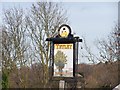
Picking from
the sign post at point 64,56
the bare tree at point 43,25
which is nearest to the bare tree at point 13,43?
the bare tree at point 43,25

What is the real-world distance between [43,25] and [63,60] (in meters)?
4.09

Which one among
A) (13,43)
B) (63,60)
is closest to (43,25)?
(13,43)

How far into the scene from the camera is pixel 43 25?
12508 mm

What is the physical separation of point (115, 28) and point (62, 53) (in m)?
4.55

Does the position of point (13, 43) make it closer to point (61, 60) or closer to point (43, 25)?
point (43, 25)

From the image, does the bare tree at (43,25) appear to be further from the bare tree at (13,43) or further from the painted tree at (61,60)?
the painted tree at (61,60)

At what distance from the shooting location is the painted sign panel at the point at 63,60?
8.59 meters

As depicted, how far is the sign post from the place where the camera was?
28.2ft

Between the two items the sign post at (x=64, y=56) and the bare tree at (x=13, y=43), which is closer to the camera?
the sign post at (x=64, y=56)

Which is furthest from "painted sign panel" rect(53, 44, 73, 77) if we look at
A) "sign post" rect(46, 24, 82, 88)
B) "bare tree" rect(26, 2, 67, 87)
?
"bare tree" rect(26, 2, 67, 87)

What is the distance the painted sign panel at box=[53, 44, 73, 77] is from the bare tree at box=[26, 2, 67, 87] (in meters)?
3.55

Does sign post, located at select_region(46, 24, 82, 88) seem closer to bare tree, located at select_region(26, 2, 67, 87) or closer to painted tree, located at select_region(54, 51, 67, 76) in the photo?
→ painted tree, located at select_region(54, 51, 67, 76)

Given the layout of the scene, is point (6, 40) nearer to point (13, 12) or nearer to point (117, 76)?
point (13, 12)

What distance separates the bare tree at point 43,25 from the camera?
1241cm
